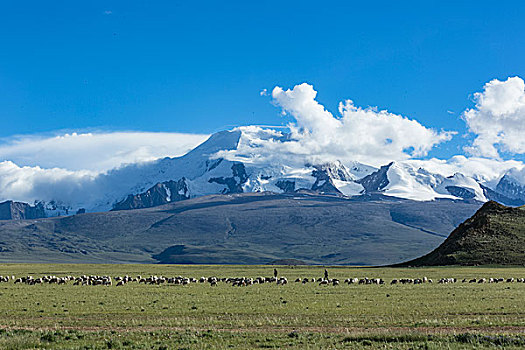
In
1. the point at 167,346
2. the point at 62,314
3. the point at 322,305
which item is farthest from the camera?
the point at 322,305

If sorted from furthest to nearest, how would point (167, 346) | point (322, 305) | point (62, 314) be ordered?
point (322, 305) < point (62, 314) < point (167, 346)

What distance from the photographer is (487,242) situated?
135m

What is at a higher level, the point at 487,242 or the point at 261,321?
the point at 487,242

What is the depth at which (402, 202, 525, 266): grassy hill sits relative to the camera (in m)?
128

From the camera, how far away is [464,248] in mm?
135500

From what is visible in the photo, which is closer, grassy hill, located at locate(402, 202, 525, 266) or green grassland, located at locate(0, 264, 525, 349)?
green grassland, located at locate(0, 264, 525, 349)

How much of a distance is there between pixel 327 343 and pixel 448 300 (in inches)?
1048

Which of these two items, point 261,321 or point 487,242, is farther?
point 487,242

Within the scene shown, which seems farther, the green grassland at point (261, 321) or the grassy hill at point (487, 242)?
the grassy hill at point (487, 242)

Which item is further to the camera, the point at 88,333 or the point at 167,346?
the point at 88,333

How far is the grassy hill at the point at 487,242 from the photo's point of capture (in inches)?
5044

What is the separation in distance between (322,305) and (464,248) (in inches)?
3820

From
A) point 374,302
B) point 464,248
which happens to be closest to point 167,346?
point 374,302

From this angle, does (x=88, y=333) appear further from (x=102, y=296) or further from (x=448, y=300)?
(x=448, y=300)
